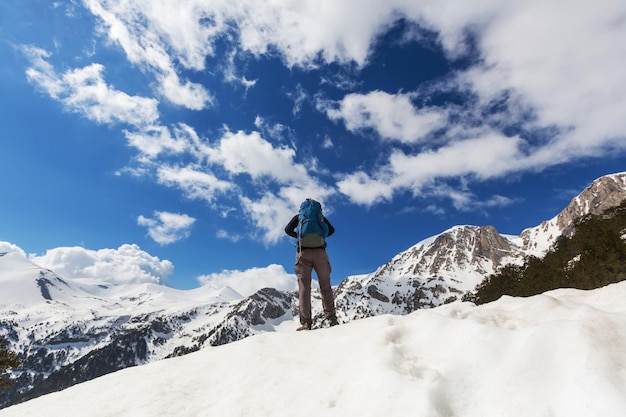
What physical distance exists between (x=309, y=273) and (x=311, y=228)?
142cm

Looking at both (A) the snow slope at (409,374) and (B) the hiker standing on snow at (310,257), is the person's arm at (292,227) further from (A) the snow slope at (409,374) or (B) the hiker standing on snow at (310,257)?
(A) the snow slope at (409,374)

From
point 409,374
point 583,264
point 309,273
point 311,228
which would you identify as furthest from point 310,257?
point 583,264

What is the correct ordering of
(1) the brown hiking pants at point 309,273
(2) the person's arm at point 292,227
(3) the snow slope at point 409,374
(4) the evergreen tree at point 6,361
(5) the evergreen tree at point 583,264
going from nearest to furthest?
(3) the snow slope at point 409,374 → (1) the brown hiking pants at point 309,273 → (2) the person's arm at point 292,227 → (4) the evergreen tree at point 6,361 → (5) the evergreen tree at point 583,264

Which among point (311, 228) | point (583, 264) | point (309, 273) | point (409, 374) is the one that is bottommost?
point (409, 374)

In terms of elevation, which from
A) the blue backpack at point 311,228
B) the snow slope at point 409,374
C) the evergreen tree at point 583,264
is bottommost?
the snow slope at point 409,374

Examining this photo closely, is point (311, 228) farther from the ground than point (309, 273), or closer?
farther from the ground

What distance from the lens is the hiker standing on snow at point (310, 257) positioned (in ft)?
35.7

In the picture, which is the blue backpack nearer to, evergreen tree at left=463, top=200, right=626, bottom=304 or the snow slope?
the snow slope

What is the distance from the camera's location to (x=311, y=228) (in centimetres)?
1093

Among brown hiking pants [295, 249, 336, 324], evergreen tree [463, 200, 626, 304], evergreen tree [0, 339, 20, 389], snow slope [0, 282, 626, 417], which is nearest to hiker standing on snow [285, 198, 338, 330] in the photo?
brown hiking pants [295, 249, 336, 324]

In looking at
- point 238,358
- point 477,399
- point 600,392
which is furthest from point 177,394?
point 600,392

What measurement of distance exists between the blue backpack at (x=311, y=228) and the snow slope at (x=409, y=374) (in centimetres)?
364

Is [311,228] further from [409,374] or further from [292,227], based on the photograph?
[409,374]

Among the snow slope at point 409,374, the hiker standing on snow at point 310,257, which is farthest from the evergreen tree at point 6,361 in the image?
the hiker standing on snow at point 310,257
